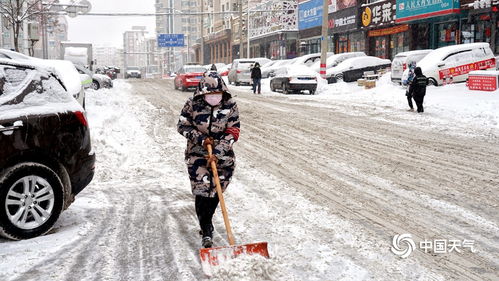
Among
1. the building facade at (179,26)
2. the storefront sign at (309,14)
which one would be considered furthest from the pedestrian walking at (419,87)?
the building facade at (179,26)

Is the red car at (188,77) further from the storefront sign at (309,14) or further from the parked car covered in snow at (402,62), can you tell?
the storefront sign at (309,14)

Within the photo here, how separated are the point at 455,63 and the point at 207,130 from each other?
18747 millimetres

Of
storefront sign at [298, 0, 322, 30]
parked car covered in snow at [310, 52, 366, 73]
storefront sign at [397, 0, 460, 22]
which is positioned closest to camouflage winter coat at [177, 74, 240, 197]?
storefront sign at [397, 0, 460, 22]

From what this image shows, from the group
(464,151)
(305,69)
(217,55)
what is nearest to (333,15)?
(305,69)

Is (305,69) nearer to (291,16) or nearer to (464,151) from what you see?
(464,151)

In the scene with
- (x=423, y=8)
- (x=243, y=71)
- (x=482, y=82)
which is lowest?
(x=482, y=82)

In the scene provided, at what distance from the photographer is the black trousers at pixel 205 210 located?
4.32m

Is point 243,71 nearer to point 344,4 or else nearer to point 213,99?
point 344,4

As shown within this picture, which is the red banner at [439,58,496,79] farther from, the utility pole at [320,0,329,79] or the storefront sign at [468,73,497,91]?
the utility pole at [320,0,329,79]

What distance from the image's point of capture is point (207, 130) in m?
4.21

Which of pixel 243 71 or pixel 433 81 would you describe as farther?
pixel 243 71

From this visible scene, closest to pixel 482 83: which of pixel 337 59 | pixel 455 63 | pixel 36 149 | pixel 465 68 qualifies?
pixel 455 63

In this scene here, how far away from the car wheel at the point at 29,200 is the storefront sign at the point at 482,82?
51.2 feet

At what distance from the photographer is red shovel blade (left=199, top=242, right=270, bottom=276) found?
3713 millimetres
